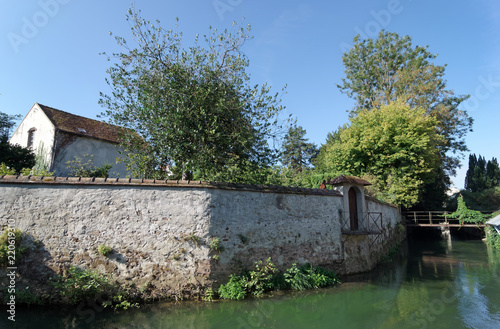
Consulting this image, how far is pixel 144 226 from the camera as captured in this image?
25.0 feet

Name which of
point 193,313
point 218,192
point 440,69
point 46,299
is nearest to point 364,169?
point 440,69

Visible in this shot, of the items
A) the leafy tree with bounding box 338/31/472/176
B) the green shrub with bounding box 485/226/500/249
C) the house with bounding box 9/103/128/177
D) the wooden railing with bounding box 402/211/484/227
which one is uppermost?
the leafy tree with bounding box 338/31/472/176

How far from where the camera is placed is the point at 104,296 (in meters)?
7.08

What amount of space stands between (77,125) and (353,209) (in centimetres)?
1780

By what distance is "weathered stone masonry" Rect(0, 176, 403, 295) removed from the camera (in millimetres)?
7129

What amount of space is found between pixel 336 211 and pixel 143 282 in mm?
7116

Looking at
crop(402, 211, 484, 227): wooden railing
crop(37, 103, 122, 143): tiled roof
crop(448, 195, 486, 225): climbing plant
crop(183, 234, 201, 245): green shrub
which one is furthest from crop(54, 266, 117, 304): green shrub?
crop(448, 195, 486, 225): climbing plant

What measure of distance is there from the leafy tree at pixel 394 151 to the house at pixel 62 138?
1712 cm

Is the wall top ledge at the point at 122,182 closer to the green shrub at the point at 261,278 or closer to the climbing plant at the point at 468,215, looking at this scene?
the green shrub at the point at 261,278

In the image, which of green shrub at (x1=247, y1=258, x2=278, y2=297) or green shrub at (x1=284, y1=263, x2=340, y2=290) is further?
green shrub at (x1=284, y1=263, x2=340, y2=290)

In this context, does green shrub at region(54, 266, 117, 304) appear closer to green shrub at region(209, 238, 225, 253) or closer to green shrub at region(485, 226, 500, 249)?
green shrub at region(209, 238, 225, 253)

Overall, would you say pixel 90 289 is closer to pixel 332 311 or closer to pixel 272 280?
pixel 272 280

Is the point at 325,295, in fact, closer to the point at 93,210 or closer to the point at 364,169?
the point at 93,210

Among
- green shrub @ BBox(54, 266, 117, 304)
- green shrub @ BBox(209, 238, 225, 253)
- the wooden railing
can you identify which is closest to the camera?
green shrub @ BBox(54, 266, 117, 304)
